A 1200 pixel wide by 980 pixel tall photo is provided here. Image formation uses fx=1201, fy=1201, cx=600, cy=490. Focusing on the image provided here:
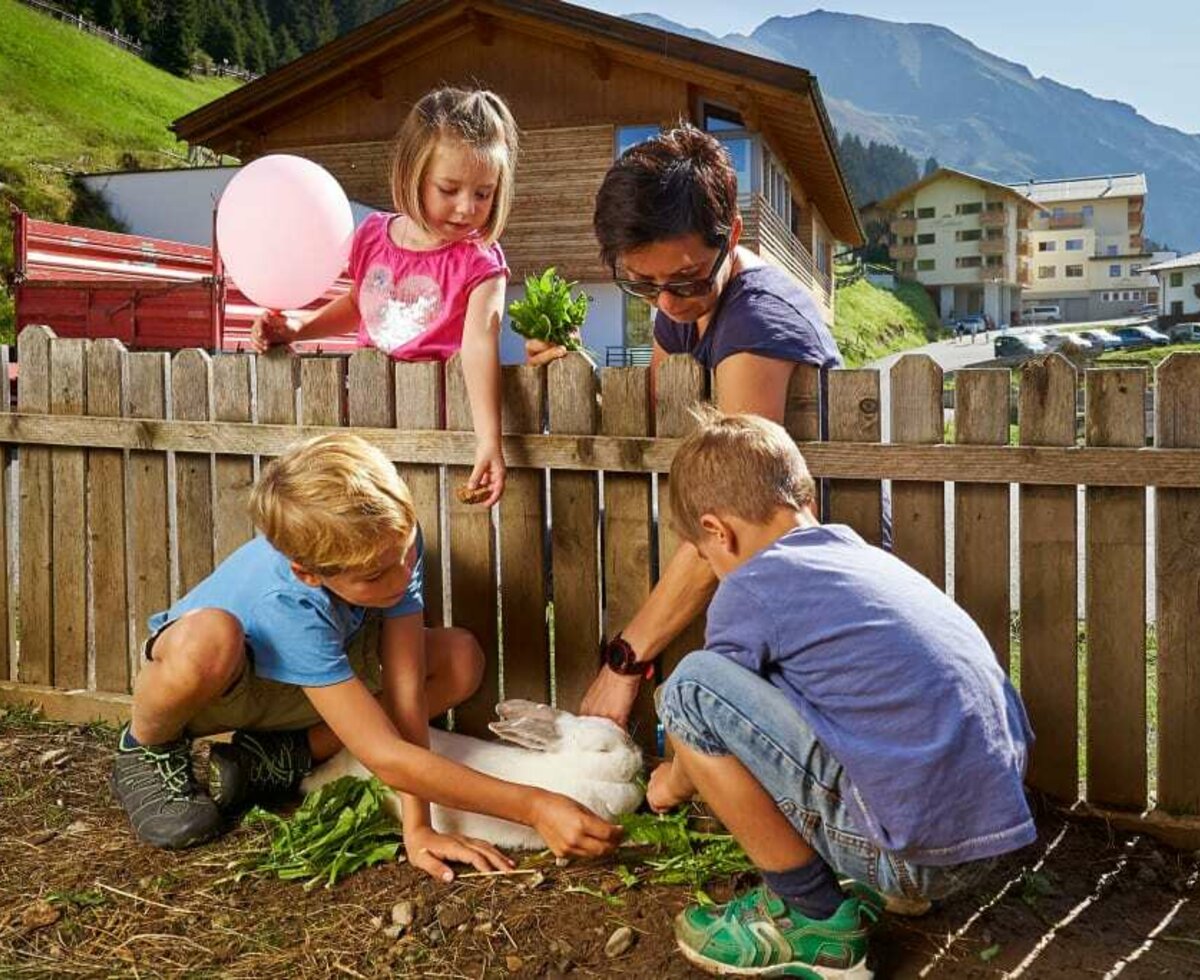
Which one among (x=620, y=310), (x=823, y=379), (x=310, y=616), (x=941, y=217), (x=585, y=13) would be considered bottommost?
(x=310, y=616)

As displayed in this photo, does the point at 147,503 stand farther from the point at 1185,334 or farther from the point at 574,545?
the point at 1185,334

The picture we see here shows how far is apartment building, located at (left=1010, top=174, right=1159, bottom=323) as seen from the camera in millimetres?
120250

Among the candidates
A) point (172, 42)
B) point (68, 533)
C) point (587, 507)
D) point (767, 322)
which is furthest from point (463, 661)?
point (172, 42)

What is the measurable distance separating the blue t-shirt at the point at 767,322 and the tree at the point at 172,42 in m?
67.9

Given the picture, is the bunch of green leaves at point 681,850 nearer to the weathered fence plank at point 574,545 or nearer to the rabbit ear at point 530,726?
the rabbit ear at point 530,726

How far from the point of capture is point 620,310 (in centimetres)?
2286

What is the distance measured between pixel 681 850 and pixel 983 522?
1.17 metres

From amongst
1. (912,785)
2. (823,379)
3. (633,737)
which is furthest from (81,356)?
(912,785)

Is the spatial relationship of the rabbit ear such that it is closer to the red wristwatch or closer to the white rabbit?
the white rabbit

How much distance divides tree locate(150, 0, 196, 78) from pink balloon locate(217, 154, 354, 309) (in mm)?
66475

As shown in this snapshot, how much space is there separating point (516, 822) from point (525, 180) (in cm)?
2103

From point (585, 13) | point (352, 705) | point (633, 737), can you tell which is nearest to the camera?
point (352, 705)

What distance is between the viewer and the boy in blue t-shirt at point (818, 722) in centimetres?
220

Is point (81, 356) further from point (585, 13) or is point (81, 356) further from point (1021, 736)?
point (585, 13)
